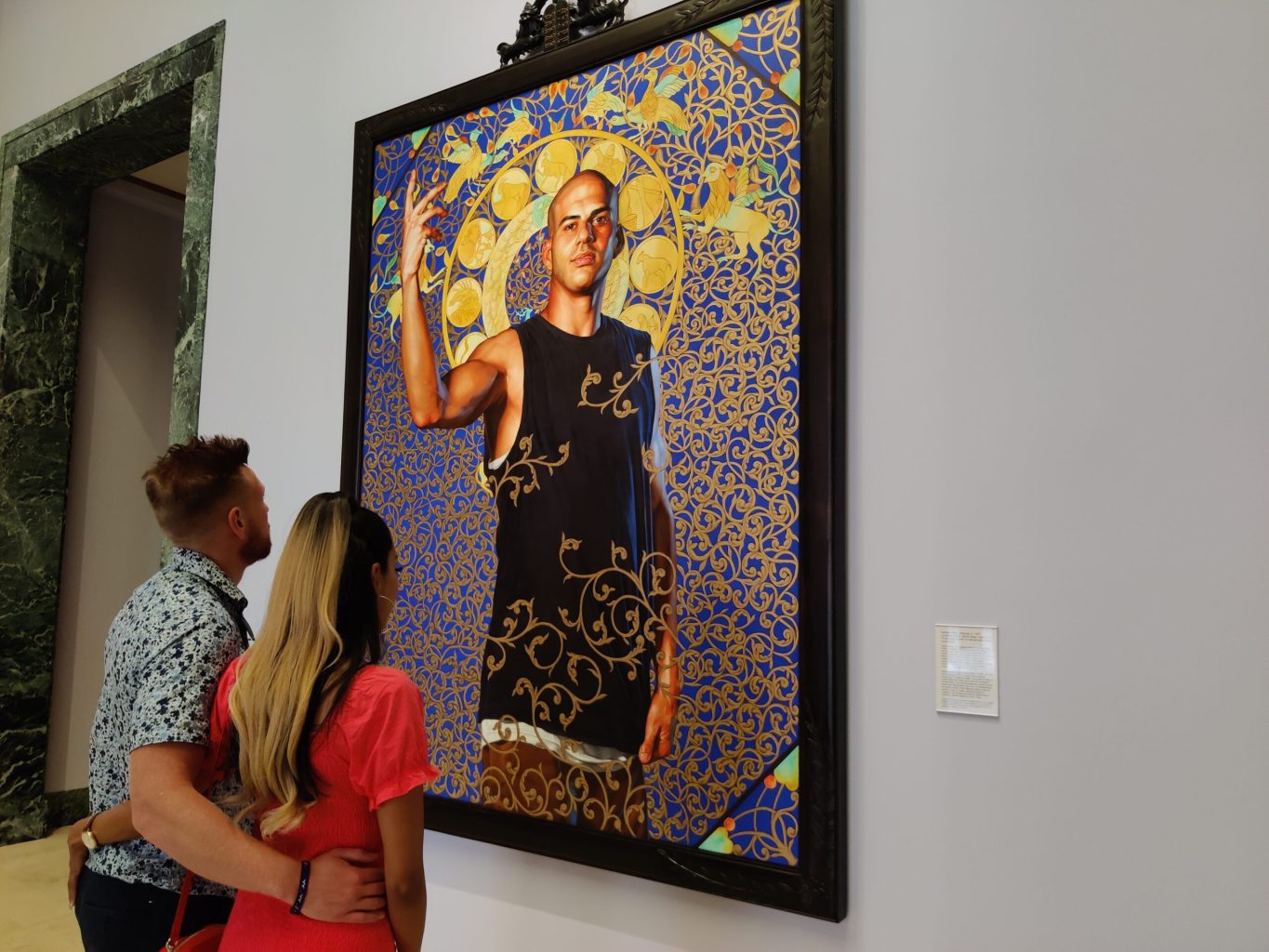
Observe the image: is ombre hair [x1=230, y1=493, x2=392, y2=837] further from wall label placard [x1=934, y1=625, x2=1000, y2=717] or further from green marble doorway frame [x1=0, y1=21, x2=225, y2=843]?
green marble doorway frame [x1=0, y1=21, x2=225, y2=843]

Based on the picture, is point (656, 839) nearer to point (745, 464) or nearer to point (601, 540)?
point (601, 540)

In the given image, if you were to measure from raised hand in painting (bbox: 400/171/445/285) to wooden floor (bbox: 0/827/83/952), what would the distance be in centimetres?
259

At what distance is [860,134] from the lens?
1877mm

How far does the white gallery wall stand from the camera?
58.0 inches

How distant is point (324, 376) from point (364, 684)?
5.20ft

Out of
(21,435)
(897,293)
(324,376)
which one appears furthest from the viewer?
(21,435)

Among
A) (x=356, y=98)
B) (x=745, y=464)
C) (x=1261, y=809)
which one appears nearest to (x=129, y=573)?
(x=356, y=98)

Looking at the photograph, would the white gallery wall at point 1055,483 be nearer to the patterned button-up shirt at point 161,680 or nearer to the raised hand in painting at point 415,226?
the patterned button-up shirt at point 161,680

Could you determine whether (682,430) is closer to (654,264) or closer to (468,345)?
(654,264)

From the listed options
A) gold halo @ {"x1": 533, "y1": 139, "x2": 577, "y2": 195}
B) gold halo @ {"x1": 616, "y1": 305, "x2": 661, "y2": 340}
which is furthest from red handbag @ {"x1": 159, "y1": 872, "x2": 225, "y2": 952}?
gold halo @ {"x1": 533, "y1": 139, "x2": 577, "y2": 195}

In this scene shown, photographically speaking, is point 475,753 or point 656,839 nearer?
point 656,839

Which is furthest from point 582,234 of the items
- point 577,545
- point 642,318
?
point 577,545

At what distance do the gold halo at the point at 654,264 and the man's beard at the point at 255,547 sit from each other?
91 cm

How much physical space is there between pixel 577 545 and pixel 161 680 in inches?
34.3
